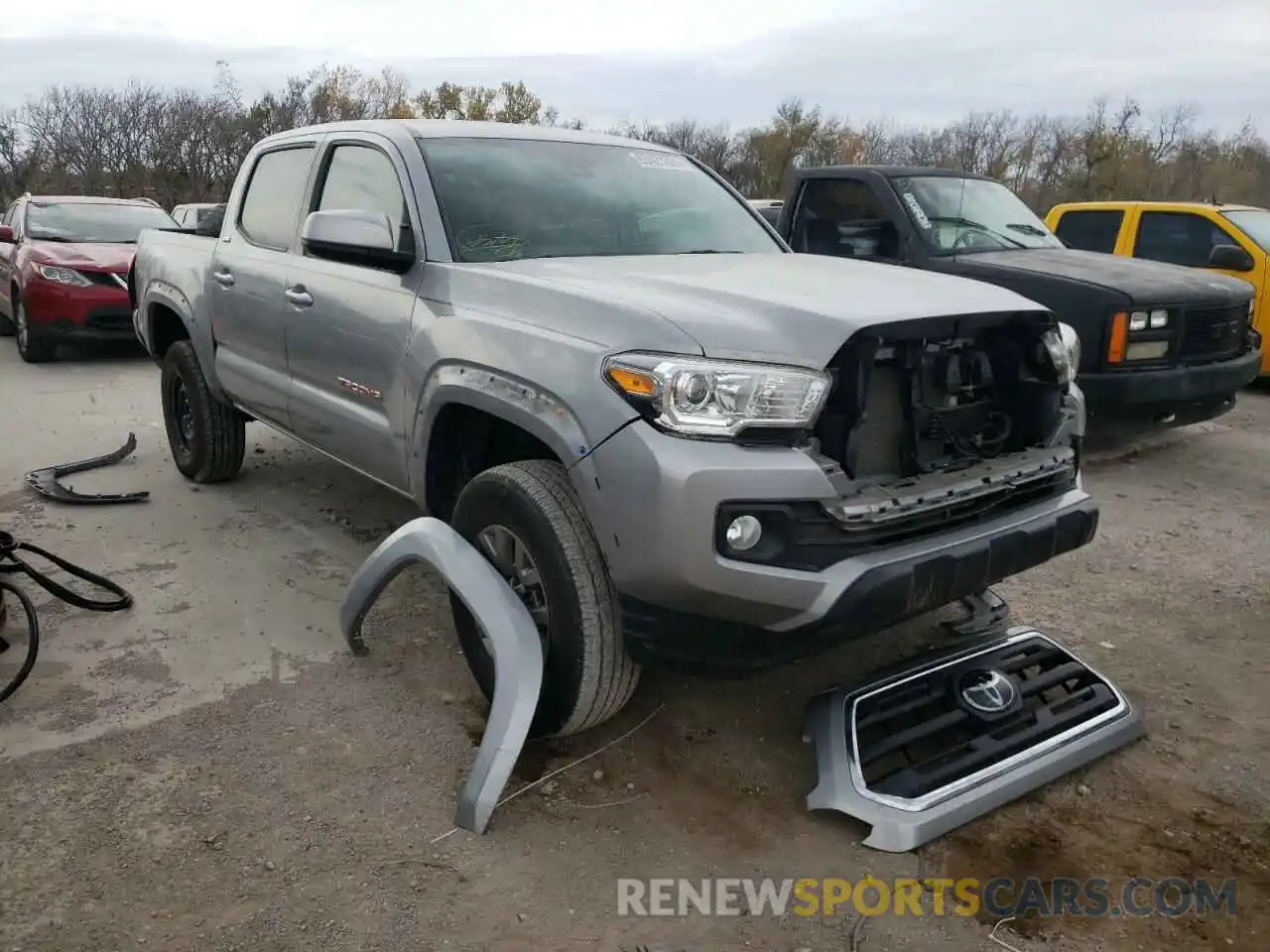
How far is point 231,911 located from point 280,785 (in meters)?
0.51

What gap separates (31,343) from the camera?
9.95 meters

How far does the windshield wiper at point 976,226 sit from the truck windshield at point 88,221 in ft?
25.4

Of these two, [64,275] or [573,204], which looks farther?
[64,275]

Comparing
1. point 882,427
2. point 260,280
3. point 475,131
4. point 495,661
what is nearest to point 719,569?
point 882,427

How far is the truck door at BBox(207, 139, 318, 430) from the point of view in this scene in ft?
14.3

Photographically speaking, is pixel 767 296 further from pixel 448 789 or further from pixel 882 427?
pixel 448 789

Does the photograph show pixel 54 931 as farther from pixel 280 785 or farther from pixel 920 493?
pixel 920 493

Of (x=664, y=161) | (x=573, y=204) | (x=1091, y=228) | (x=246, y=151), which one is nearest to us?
(x=573, y=204)

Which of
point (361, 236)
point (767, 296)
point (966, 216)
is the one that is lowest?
point (767, 296)

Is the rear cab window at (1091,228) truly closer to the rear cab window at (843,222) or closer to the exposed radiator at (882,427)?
the rear cab window at (843,222)

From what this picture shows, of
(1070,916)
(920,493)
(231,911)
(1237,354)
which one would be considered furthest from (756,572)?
(1237,354)

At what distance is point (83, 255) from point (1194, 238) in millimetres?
10253

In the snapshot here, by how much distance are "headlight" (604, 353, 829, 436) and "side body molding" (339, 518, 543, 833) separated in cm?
74

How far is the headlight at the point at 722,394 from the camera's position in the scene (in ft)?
8.02
